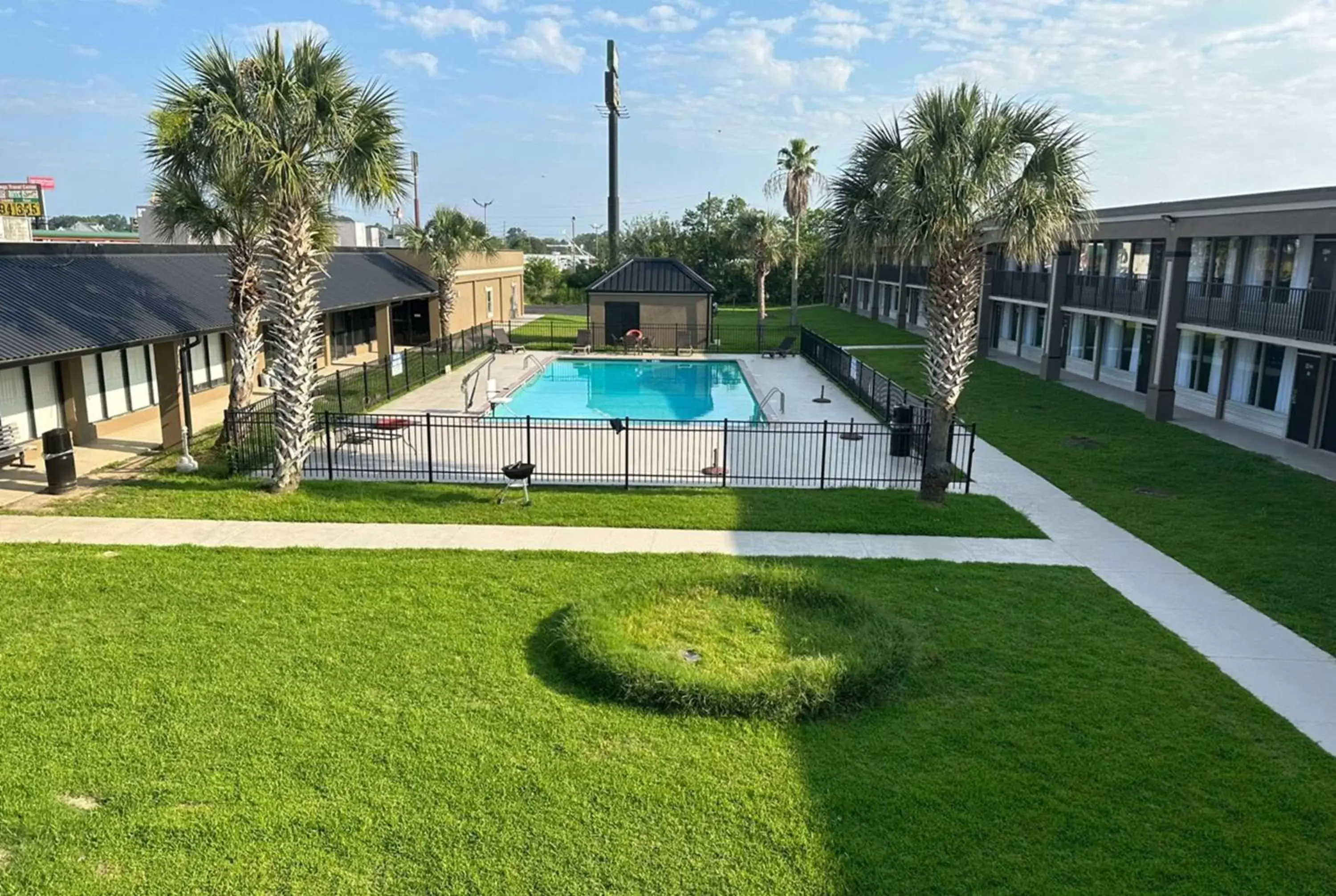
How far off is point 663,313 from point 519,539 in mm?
26352

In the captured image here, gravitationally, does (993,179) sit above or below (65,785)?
above

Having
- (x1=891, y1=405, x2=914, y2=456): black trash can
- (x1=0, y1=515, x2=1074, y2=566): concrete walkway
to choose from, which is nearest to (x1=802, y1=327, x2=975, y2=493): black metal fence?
(x1=891, y1=405, x2=914, y2=456): black trash can

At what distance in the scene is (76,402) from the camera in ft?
60.7

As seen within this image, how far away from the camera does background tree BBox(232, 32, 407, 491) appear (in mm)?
13773

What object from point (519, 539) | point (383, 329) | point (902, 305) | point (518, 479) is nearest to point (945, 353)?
point (518, 479)

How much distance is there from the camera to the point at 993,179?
14133 mm

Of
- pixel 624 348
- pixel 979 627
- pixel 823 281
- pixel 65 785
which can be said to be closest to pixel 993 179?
pixel 979 627

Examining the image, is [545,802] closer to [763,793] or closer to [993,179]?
[763,793]

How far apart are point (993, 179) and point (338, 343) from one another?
25803 millimetres

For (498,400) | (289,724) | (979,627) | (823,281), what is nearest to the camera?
(289,724)

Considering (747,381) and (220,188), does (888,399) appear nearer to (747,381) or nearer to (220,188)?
(747,381)

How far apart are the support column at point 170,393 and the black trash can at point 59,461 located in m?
2.51

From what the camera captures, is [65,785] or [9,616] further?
[9,616]

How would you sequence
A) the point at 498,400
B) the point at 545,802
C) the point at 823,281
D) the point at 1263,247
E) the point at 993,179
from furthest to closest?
1. the point at 823,281
2. the point at 498,400
3. the point at 1263,247
4. the point at 993,179
5. the point at 545,802
